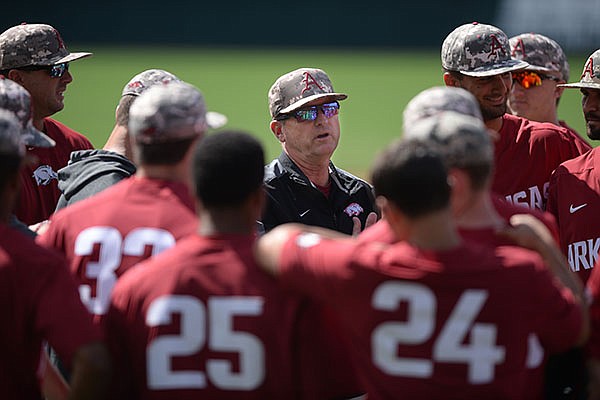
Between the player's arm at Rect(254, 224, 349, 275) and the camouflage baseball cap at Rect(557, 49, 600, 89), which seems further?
the camouflage baseball cap at Rect(557, 49, 600, 89)

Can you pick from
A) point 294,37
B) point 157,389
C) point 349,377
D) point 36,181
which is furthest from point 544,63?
point 294,37

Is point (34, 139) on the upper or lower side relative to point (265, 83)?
upper

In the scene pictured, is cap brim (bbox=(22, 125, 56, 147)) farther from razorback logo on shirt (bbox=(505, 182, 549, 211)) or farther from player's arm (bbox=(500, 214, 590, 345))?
razorback logo on shirt (bbox=(505, 182, 549, 211))

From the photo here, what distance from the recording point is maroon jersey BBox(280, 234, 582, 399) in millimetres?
2988

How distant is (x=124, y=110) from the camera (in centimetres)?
507

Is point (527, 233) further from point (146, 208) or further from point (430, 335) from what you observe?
point (146, 208)

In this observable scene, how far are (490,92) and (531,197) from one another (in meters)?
0.71

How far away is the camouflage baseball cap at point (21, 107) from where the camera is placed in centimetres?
419

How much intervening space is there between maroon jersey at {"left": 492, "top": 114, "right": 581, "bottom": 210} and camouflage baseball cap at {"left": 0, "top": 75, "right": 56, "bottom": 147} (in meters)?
2.81

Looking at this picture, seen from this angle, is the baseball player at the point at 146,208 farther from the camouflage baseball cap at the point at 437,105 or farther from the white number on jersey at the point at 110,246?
the camouflage baseball cap at the point at 437,105

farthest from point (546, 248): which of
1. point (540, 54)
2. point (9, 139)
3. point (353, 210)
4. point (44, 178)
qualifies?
point (540, 54)

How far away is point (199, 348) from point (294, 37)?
92.8 feet

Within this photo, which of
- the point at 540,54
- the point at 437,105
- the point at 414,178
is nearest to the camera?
the point at 414,178

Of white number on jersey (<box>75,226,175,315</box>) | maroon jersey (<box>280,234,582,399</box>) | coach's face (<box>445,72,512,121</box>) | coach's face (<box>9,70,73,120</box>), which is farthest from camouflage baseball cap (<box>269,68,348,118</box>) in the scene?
maroon jersey (<box>280,234,582,399</box>)
